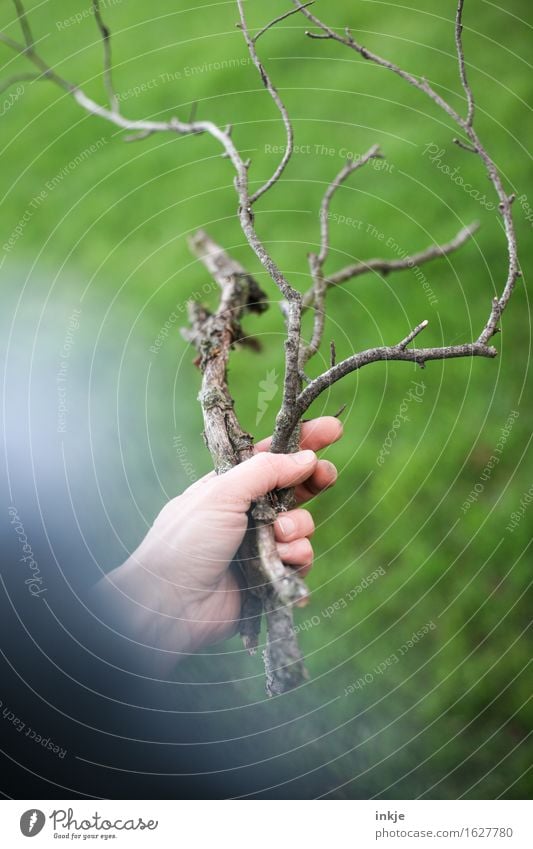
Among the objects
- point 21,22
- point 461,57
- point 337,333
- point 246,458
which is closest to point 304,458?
point 246,458

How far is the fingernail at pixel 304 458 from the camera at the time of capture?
649 millimetres

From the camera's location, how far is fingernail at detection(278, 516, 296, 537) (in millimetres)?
632

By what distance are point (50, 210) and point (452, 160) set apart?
88 centimetres

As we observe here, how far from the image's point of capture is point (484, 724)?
0.93m

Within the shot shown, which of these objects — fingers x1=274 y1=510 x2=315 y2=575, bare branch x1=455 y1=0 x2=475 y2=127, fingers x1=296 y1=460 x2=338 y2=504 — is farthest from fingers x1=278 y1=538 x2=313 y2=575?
bare branch x1=455 y1=0 x2=475 y2=127

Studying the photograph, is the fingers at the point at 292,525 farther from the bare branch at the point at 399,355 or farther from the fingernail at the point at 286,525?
the bare branch at the point at 399,355

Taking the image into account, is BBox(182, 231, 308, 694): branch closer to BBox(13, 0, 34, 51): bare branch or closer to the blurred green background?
the blurred green background

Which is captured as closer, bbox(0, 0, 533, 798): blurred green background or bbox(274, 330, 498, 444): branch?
bbox(274, 330, 498, 444): branch

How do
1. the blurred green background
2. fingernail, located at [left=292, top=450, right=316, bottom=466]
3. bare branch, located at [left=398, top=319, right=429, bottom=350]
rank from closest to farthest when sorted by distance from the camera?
bare branch, located at [left=398, top=319, right=429, bottom=350], fingernail, located at [left=292, top=450, right=316, bottom=466], the blurred green background

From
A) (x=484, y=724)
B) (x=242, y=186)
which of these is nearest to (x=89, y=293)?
(x=242, y=186)

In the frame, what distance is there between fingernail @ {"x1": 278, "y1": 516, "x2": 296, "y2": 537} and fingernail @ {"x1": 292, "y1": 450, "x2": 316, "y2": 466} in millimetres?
52

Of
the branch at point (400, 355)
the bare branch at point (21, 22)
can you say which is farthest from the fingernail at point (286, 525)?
the bare branch at point (21, 22)
